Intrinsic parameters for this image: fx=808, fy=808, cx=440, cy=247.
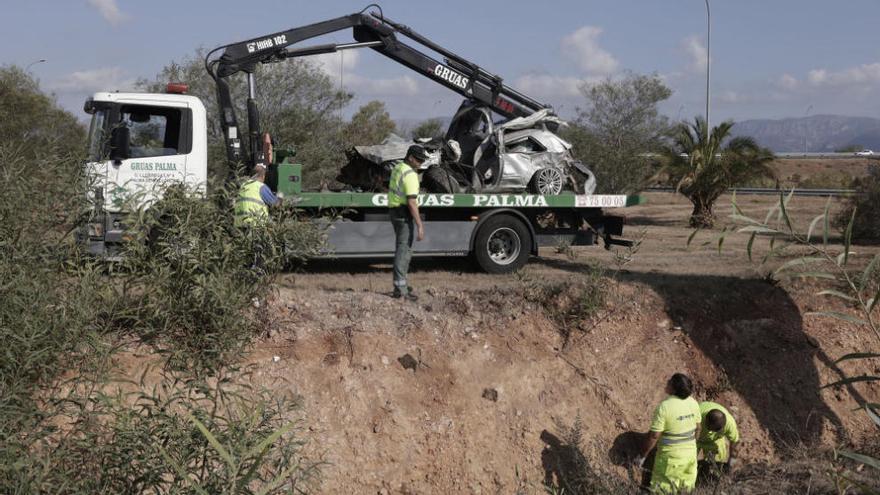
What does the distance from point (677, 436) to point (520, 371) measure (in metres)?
1.93

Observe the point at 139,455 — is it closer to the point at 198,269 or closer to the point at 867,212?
the point at 198,269

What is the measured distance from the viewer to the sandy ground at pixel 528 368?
802cm

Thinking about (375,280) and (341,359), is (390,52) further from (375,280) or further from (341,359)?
(341,359)

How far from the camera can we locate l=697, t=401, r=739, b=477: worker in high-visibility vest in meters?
8.12

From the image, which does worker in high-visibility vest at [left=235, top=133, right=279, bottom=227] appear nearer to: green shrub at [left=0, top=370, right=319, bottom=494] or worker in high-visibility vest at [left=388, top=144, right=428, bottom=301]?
worker in high-visibility vest at [left=388, top=144, right=428, bottom=301]

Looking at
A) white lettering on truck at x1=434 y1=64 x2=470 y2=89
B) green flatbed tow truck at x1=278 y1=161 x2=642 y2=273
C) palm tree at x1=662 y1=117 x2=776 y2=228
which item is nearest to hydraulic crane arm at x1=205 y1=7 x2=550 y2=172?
white lettering on truck at x1=434 y1=64 x2=470 y2=89

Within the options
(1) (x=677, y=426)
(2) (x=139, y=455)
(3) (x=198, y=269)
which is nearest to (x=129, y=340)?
(3) (x=198, y=269)

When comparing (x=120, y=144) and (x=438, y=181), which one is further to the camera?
(x=438, y=181)

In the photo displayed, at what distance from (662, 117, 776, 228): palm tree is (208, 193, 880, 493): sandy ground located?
941cm

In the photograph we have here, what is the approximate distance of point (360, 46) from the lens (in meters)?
12.5

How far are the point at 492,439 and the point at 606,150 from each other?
50.7 ft

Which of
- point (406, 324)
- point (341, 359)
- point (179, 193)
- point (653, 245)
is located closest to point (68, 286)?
point (179, 193)

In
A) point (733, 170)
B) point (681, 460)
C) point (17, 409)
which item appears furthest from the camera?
point (733, 170)

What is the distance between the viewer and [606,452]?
8.77m
